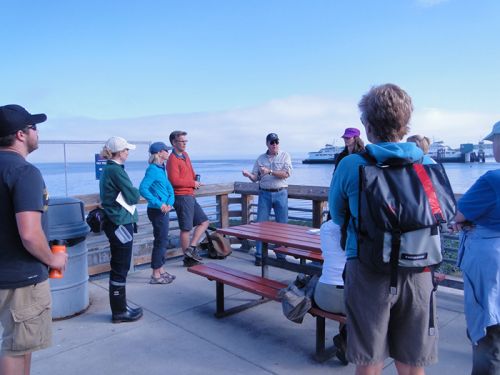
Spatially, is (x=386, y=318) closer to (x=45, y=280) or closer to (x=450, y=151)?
(x=45, y=280)

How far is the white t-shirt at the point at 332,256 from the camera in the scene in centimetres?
272

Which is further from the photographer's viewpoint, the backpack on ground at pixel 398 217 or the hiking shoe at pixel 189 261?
the hiking shoe at pixel 189 261

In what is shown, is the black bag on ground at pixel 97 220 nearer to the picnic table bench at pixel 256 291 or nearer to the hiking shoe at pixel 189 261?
the picnic table bench at pixel 256 291

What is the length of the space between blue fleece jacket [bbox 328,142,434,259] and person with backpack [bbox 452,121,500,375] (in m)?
0.68

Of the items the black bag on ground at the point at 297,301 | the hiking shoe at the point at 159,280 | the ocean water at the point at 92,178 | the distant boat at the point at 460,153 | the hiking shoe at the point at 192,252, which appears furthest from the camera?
the distant boat at the point at 460,153

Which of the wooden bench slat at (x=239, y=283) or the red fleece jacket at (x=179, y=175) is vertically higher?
the red fleece jacket at (x=179, y=175)

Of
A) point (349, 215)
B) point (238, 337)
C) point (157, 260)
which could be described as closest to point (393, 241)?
point (349, 215)

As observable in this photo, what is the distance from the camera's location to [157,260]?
195 inches

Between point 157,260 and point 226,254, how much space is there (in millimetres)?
1411

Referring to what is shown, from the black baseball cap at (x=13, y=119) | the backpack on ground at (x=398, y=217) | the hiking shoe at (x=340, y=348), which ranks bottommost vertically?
the hiking shoe at (x=340, y=348)

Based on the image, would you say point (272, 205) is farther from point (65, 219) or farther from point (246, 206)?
point (65, 219)

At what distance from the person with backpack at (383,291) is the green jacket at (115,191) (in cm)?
231

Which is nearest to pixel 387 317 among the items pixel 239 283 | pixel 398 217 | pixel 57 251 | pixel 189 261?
pixel 398 217

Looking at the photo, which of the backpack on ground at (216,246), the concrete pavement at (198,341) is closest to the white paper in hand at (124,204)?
the concrete pavement at (198,341)
